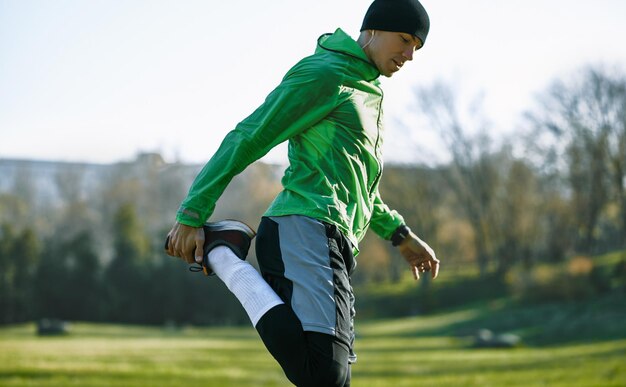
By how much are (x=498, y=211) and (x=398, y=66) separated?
48250mm

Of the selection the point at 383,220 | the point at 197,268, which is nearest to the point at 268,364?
the point at 383,220

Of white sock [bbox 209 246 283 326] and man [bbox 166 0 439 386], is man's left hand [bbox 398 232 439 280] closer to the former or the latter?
man [bbox 166 0 439 386]

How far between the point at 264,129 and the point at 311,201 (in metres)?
0.29

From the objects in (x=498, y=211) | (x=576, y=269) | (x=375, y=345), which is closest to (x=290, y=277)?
(x=375, y=345)

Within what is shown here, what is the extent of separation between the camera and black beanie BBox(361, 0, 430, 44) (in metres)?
3.04

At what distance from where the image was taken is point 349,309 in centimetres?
294

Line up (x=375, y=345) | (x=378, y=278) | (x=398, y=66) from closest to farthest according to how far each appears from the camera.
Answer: (x=398, y=66) → (x=375, y=345) → (x=378, y=278)

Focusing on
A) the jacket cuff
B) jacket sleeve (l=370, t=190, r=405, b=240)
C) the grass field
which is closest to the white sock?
the jacket cuff

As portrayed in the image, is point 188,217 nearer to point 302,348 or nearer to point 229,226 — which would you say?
point 229,226

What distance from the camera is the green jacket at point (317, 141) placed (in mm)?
2875

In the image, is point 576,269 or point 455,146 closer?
point 576,269

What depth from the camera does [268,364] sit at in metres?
18.2

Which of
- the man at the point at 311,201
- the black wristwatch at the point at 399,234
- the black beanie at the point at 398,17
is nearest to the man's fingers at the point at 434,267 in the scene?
the black wristwatch at the point at 399,234

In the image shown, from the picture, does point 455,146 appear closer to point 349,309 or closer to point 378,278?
point 378,278
